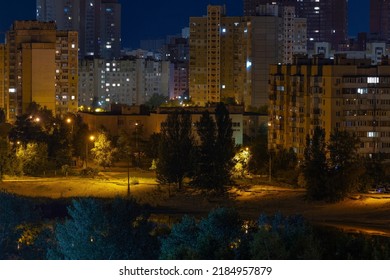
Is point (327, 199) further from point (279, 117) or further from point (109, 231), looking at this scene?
point (109, 231)

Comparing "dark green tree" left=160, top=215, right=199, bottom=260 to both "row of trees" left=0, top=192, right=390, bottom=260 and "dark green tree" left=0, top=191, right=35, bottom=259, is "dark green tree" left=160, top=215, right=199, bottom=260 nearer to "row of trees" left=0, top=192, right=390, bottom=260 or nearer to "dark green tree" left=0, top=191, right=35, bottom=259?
"row of trees" left=0, top=192, right=390, bottom=260

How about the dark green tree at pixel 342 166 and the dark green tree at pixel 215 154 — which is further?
the dark green tree at pixel 215 154

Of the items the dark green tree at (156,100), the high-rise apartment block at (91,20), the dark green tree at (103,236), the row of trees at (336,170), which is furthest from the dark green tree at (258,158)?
the high-rise apartment block at (91,20)

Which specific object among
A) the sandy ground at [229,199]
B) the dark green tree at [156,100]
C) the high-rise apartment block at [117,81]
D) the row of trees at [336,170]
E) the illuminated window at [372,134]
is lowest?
the sandy ground at [229,199]

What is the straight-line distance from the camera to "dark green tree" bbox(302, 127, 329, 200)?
1192cm

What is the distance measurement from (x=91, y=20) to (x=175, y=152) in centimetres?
2830

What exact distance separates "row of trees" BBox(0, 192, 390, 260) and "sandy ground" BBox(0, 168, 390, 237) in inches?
102

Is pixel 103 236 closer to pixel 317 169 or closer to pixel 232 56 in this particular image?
pixel 317 169

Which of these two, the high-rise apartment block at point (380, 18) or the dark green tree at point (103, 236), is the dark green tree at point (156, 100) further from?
the high-rise apartment block at point (380, 18)

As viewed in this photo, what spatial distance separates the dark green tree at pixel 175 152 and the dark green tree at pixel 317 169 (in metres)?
1.59

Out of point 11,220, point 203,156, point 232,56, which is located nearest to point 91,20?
point 232,56

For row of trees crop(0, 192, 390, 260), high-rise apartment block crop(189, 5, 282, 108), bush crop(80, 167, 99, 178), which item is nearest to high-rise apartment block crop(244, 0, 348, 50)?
high-rise apartment block crop(189, 5, 282, 108)

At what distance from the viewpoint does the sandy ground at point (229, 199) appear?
10742 mm

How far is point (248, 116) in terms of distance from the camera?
19.5m
